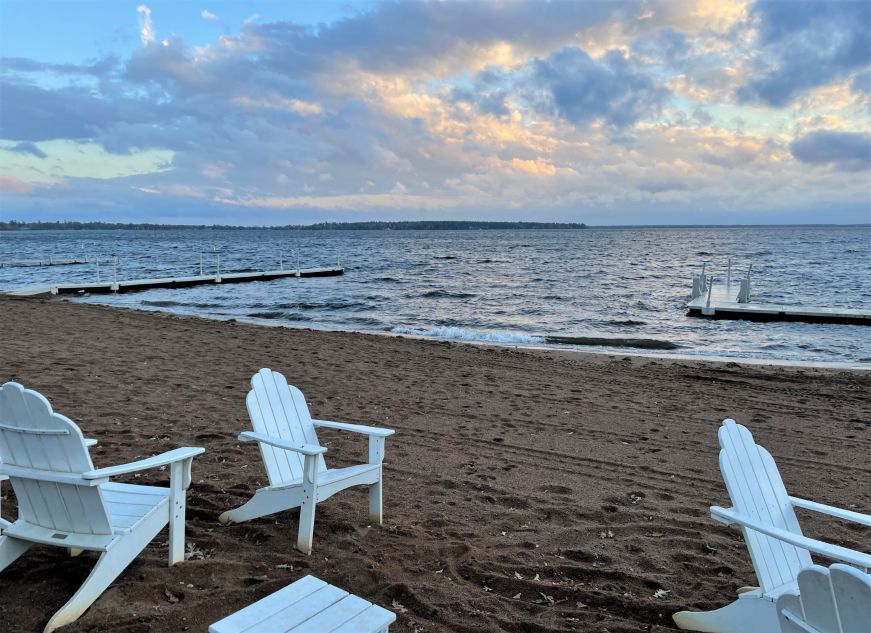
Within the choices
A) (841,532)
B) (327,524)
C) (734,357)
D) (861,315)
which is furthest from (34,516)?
(861,315)

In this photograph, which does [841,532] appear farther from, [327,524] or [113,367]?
[113,367]

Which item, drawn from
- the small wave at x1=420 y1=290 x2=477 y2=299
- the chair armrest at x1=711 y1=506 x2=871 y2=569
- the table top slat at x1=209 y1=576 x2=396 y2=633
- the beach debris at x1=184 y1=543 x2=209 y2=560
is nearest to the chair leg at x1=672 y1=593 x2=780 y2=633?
the chair armrest at x1=711 y1=506 x2=871 y2=569

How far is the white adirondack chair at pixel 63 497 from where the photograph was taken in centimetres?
268

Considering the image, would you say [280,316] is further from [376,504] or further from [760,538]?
[760,538]

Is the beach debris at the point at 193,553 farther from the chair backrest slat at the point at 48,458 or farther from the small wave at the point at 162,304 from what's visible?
the small wave at the point at 162,304

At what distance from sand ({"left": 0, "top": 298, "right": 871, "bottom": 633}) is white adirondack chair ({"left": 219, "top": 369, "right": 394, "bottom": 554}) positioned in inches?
5.8

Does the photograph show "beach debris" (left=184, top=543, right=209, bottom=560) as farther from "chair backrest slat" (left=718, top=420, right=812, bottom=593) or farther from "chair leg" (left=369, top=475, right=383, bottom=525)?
"chair backrest slat" (left=718, top=420, right=812, bottom=593)

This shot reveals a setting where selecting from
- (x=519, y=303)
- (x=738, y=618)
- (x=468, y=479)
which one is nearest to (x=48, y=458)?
(x=468, y=479)

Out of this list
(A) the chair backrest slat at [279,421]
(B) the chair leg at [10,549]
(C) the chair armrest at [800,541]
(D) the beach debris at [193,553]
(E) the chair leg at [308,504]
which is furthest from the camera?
(A) the chair backrest slat at [279,421]

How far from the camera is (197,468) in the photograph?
465 centimetres

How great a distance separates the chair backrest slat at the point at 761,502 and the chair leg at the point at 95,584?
2762 mm

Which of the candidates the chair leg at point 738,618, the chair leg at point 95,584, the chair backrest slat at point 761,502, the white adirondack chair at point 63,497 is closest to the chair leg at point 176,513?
the white adirondack chair at point 63,497

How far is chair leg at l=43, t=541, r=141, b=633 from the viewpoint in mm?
2602

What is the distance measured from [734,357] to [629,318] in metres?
7.03
